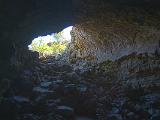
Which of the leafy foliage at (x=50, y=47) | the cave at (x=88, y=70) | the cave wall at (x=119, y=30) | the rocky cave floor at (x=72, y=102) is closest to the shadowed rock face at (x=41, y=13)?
the cave at (x=88, y=70)

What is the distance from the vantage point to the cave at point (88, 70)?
8883 mm

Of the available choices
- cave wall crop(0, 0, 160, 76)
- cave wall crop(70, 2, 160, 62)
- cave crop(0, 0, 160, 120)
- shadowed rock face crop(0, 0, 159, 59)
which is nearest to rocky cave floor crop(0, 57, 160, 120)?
cave crop(0, 0, 160, 120)

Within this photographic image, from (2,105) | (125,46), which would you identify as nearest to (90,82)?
(125,46)

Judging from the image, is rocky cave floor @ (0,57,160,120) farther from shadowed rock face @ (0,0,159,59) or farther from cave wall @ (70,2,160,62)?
cave wall @ (70,2,160,62)

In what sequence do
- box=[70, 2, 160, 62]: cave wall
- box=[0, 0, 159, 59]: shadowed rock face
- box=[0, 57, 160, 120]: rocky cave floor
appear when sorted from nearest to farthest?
box=[0, 57, 160, 120]: rocky cave floor → box=[0, 0, 159, 59]: shadowed rock face → box=[70, 2, 160, 62]: cave wall

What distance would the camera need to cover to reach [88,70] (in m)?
15.6

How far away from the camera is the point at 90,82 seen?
513 inches

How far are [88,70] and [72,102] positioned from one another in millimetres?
6000

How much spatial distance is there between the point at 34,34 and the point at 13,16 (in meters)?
3.84

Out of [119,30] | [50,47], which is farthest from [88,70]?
[50,47]

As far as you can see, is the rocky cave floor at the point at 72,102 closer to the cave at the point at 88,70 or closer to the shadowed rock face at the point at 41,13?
the cave at the point at 88,70

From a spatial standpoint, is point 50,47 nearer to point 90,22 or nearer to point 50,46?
point 50,46

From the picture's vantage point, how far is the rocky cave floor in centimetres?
837

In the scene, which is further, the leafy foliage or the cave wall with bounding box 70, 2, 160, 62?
the leafy foliage
